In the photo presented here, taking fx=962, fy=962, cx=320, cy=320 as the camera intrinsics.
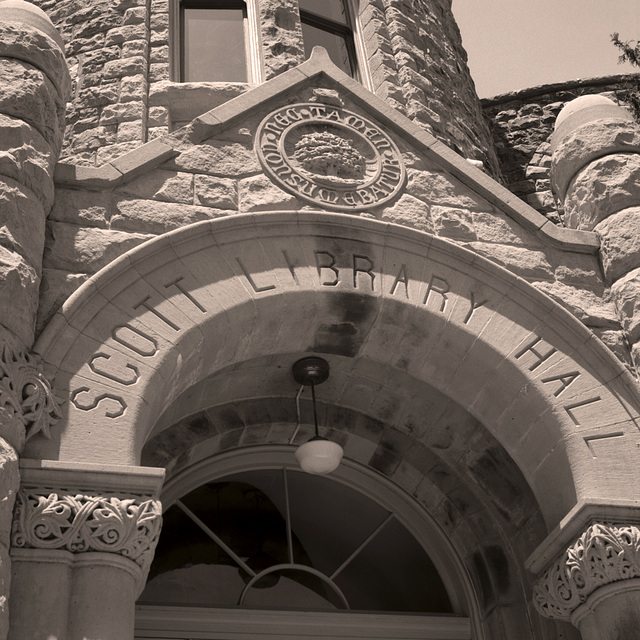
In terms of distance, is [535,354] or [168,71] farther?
[168,71]

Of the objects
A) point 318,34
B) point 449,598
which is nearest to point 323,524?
point 449,598

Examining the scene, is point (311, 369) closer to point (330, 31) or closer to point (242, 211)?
point (242, 211)

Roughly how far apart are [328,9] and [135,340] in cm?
621

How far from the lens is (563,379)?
5.83 metres

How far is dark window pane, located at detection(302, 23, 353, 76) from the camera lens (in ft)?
32.2

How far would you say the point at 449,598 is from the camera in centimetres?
692

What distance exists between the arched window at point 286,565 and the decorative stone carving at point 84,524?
1734 millimetres

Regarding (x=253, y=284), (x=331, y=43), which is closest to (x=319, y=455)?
(x=253, y=284)

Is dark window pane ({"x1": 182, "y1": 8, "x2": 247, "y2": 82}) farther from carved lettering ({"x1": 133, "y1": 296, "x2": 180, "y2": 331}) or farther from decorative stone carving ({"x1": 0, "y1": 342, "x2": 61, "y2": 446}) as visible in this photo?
decorative stone carving ({"x1": 0, "y1": 342, "x2": 61, "y2": 446})

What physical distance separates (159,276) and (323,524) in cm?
241

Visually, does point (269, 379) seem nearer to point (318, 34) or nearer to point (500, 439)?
point (500, 439)

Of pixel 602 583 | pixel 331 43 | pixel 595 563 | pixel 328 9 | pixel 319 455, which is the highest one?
pixel 328 9

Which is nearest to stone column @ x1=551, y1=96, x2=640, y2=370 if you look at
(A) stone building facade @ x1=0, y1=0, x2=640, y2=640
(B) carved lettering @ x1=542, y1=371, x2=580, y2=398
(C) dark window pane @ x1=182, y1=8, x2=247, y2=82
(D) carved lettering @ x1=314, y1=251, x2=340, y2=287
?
(A) stone building facade @ x1=0, y1=0, x2=640, y2=640

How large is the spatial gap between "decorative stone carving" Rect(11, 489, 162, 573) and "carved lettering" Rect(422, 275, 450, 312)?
7.57 feet
